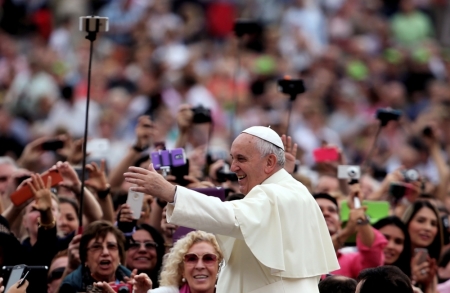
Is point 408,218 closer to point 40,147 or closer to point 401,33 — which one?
point 40,147

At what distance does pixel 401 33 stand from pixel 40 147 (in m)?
10.9

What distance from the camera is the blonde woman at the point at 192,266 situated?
305 inches

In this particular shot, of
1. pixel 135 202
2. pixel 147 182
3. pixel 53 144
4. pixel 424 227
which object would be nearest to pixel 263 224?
pixel 147 182

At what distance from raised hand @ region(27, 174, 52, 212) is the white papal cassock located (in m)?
1.88

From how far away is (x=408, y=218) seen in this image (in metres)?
10.1

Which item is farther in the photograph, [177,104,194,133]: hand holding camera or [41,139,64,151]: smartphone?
[177,104,194,133]: hand holding camera

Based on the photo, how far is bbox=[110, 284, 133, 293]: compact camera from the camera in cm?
739

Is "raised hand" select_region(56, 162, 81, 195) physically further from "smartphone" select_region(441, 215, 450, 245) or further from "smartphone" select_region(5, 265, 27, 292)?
"smartphone" select_region(441, 215, 450, 245)

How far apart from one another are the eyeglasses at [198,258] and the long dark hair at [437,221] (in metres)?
2.75

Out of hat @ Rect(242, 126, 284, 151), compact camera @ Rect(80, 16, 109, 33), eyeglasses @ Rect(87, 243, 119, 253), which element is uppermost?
compact camera @ Rect(80, 16, 109, 33)

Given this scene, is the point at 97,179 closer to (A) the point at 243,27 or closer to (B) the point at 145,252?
(B) the point at 145,252

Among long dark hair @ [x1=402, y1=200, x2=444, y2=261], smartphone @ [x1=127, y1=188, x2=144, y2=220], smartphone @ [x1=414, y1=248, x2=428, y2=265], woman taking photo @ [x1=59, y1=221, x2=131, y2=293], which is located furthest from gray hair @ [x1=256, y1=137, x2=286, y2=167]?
long dark hair @ [x1=402, y1=200, x2=444, y2=261]

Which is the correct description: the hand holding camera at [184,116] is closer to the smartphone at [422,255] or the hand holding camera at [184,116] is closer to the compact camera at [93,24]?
the compact camera at [93,24]

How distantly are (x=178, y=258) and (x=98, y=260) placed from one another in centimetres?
71
